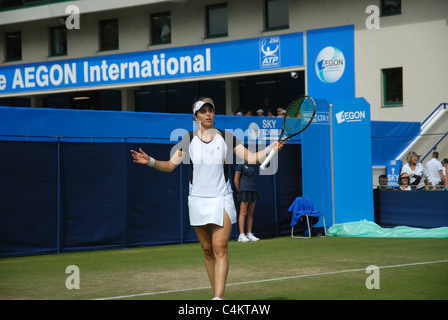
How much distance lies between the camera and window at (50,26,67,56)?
3575 centimetres

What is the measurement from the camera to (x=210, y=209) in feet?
26.3

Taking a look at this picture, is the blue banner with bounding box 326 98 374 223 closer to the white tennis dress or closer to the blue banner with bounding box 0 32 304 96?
the blue banner with bounding box 0 32 304 96

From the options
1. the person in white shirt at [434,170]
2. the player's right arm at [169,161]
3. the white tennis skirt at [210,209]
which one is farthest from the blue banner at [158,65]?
the white tennis skirt at [210,209]

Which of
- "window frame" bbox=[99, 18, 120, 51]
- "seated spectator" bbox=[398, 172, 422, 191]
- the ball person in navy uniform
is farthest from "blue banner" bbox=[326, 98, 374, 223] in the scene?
"window frame" bbox=[99, 18, 120, 51]

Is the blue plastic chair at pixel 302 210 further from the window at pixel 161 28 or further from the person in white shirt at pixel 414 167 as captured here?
the window at pixel 161 28

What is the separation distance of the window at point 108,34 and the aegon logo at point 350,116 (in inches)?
681

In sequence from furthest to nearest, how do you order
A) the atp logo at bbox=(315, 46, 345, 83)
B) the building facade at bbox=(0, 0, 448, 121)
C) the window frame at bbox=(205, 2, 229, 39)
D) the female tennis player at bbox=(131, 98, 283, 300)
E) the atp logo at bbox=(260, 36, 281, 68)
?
the window frame at bbox=(205, 2, 229, 39) → the atp logo at bbox=(260, 36, 281, 68) → the atp logo at bbox=(315, 46, 345, 83) → the building facade at bbox=(0, 0, 448, 121) → the female tennis player at bbox=(131, 98, 283, 300)

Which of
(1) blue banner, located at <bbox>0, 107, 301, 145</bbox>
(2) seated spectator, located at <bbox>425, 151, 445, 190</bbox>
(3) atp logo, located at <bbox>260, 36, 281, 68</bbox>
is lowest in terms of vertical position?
(2) seated spectator, located at <bbox>425, 151, 445, 190</bbox>

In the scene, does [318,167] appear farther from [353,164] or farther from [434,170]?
[434,170]

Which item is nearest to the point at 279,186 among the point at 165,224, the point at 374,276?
the point at 165,224

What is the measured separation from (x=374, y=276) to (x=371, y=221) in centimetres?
862

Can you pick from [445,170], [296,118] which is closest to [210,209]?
[296,118]

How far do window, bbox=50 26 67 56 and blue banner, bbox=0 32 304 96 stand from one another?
807 millimetres
